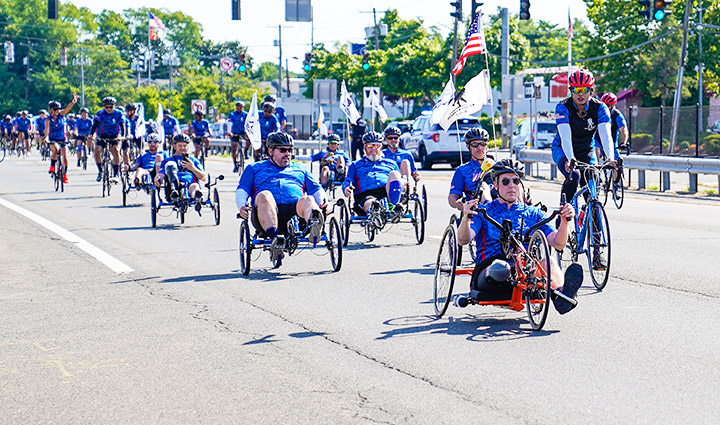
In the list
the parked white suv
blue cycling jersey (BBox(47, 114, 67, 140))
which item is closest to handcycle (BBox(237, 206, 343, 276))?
blue cycling jersey (BBox(47, 114, 67, 140))

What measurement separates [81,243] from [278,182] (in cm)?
433

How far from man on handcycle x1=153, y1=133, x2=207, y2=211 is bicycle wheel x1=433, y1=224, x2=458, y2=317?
8908mm

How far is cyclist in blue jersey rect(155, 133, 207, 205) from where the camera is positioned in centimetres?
1753

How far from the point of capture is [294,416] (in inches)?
233

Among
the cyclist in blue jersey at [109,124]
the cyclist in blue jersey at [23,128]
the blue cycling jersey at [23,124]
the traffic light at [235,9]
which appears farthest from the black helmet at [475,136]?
the blue cycling jersey at [23,124]

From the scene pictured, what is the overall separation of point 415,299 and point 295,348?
2314 millimetres

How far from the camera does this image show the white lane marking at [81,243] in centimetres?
1265

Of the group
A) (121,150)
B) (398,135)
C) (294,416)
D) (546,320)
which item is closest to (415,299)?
(546,320)

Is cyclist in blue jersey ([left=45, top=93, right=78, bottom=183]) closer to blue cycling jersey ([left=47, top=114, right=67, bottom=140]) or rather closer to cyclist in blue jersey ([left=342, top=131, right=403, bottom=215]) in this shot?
blue cycling jersey ([left=47, top=114, right=67, bottom=140])

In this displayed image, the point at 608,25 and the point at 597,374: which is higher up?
the point at 608,25

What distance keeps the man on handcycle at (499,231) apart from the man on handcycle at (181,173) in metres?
9.24

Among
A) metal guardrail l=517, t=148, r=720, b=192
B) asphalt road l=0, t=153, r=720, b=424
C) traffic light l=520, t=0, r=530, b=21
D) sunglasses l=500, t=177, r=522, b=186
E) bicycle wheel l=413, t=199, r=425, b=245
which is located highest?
traffic light l=520, t=0, r=530, b=21

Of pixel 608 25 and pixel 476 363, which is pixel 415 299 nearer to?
pixel 476 363

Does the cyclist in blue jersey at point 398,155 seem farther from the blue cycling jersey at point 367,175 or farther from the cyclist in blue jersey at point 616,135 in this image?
the cyclist in blue jersey at point 616,135
